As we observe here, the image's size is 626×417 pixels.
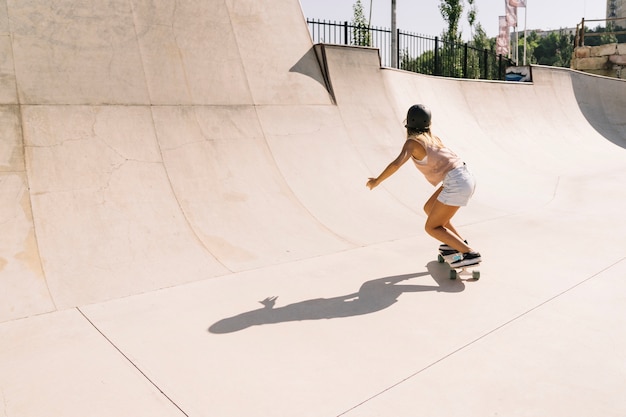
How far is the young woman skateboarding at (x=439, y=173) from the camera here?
14.0 feet

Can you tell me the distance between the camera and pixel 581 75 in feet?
64.0

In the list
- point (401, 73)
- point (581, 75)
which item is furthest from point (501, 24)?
point (401, 73)

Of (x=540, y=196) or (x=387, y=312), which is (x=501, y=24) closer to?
(x=540, y=196)

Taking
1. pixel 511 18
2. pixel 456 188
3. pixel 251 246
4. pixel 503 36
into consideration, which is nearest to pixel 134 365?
pixel 251 246

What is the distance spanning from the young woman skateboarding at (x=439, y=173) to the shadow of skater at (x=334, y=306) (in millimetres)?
385

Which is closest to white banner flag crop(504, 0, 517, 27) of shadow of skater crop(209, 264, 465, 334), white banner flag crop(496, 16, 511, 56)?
white banner flag crop(496, 16, 511, 56)

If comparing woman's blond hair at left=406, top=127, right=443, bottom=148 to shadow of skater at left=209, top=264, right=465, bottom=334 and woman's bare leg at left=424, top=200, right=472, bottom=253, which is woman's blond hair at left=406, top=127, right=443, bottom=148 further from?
shadow of skater at left=209, top=264, right=465, bottom=334

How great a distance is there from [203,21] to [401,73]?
4844mm

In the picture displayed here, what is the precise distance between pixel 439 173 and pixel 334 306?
1535mm

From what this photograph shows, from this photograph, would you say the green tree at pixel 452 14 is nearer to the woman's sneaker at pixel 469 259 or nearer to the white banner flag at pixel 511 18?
the white banner flag at pixel 511 18

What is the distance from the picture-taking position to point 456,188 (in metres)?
4.27

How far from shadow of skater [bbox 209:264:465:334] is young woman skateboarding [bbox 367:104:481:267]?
0.39 m

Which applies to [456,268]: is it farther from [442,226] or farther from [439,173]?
[439,173]

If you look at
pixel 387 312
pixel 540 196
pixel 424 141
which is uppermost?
pixel 424 141
